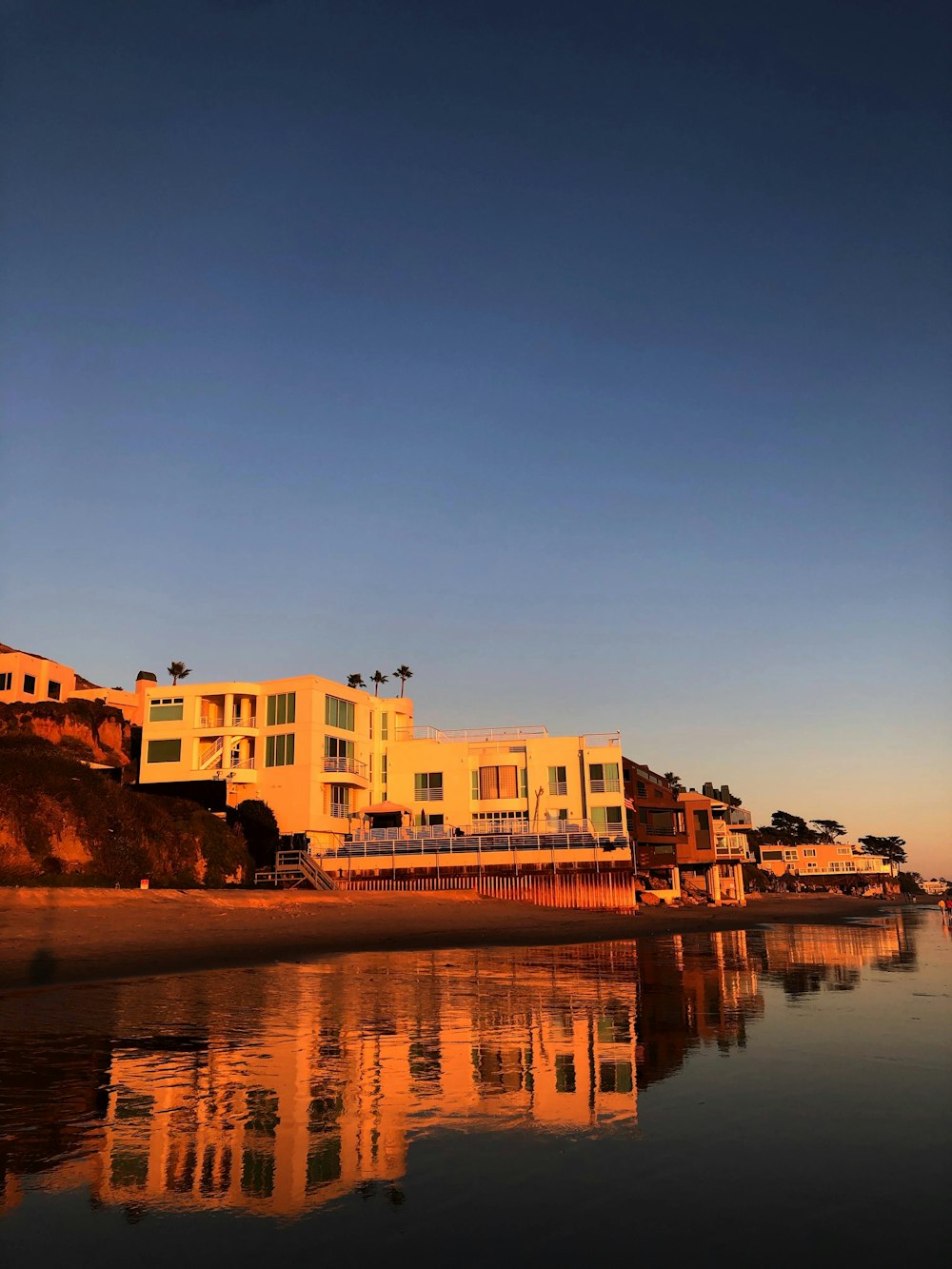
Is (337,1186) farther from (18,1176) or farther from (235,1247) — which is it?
(18,1176)

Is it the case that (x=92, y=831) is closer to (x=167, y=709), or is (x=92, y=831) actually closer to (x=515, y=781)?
(x=167, y=709)

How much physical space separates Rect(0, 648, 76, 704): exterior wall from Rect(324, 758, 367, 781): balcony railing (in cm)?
2659

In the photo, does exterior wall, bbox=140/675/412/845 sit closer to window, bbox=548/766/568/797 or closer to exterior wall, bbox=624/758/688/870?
window, bbox=548/766/568/797

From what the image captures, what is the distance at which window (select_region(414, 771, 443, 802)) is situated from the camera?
63562 millimetres

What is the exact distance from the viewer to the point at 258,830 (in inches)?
2158

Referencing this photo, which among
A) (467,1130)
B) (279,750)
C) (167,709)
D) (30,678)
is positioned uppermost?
(30,678)

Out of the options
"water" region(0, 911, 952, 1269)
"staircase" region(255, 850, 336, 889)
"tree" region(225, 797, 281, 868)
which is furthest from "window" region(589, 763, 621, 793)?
"water" region(0, 911, 952, 1269)

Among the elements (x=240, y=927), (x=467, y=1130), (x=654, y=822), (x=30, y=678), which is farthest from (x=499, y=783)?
(x=467, y=1130)

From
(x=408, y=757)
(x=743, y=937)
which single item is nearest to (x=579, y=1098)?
(x=743, y=937)

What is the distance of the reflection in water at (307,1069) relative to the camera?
6.75 m

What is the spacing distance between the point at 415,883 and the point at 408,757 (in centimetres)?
1415

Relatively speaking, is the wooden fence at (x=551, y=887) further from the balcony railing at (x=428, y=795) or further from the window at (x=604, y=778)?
the balcony railing at (x=428, y=795)

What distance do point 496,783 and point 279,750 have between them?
1481 cm

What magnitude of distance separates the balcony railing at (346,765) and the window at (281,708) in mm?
3578
